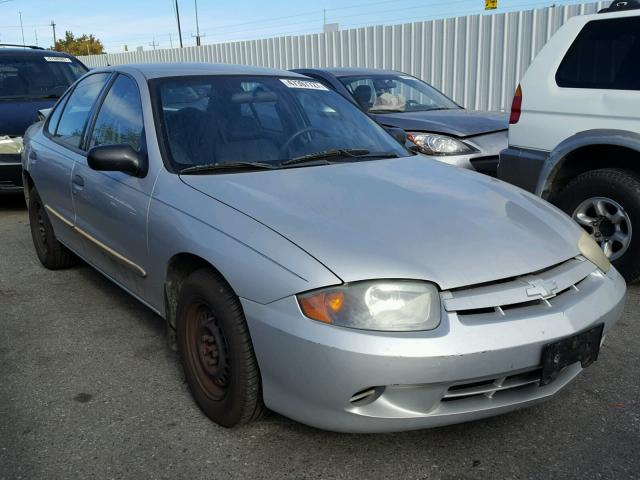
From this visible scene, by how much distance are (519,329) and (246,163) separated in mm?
1503

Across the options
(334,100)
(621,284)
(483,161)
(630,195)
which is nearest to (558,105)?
(630,195)

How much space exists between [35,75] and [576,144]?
6.76m

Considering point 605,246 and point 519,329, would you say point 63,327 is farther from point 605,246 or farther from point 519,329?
point 605,246

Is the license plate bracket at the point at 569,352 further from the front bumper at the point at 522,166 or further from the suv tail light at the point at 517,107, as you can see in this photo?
the suv tail light at the point at 517,107

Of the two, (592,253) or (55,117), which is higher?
(55,117)

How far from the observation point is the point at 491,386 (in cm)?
224

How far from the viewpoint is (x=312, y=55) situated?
14422 mm

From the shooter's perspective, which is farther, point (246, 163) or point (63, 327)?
point (63, 327)

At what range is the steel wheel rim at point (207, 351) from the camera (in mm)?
2545

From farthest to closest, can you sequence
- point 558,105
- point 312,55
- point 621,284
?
point 312,55 < point 558,105 < point 621,284

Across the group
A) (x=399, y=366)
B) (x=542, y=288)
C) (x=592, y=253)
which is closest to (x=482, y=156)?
(x=592, y=253)

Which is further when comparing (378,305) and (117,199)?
(117,199)

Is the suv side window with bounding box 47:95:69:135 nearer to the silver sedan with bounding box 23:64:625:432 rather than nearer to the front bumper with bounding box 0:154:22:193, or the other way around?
the silver sedan with bounding box 23:64:625:432

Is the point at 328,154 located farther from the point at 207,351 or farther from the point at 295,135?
the point at 207,351
